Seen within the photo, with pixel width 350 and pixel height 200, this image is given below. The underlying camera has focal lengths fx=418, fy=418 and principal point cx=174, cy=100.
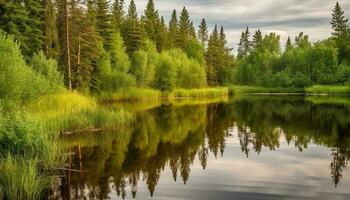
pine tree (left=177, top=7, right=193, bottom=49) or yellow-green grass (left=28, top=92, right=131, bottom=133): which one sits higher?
pine tree (left=177, top=7, right=193, bottom=49)

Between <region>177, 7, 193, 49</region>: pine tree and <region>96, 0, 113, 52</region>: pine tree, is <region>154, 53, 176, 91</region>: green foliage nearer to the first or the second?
<region>96, 0, 113, 52</region>: pine tree

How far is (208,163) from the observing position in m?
18.2

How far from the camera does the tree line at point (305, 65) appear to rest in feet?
356

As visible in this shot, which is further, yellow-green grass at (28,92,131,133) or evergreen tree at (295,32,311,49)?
evergreen tree at (295,32,311,49)

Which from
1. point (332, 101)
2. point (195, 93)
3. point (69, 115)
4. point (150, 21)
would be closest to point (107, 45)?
point (195, 93)

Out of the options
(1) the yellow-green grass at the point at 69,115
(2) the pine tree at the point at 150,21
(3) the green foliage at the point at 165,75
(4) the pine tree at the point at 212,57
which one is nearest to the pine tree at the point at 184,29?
(4) the pine tree at the point at 212,57

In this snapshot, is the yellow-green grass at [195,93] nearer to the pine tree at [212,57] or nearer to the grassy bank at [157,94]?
the grassy bank at [157,94]

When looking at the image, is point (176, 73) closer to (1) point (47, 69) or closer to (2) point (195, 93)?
(2) point (195, 93)

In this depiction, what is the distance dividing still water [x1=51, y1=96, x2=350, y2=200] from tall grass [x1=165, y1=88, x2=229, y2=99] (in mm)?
→ 48059

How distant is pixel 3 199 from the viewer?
11.1m

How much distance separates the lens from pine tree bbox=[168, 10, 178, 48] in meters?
106

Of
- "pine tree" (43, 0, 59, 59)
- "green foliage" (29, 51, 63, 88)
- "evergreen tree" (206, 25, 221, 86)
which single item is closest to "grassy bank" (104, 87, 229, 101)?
"pine tree" (43, 0, 59, 59)

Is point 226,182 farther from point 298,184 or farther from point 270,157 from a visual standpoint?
point 270,157

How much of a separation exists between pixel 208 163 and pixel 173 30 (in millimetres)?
94373
